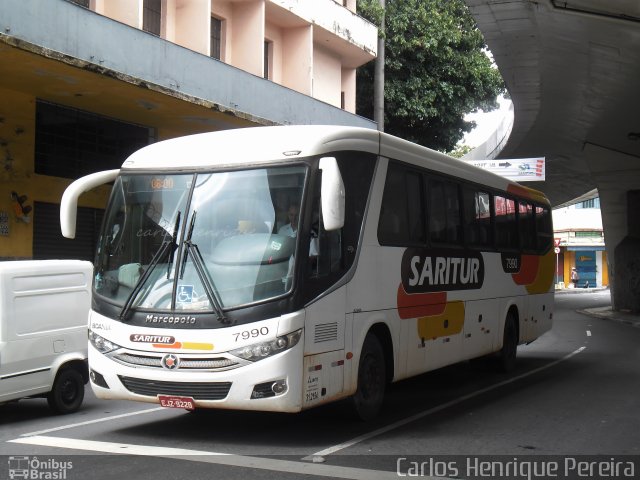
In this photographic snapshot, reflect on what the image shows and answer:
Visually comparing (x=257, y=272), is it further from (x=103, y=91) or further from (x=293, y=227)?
(x=103, y=91)

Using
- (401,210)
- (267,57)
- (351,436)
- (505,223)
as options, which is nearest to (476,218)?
(505,223)

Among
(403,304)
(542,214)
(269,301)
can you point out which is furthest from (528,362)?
(269,301)

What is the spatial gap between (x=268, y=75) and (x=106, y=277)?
1658cm

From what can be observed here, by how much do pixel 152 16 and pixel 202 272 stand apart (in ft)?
43.0

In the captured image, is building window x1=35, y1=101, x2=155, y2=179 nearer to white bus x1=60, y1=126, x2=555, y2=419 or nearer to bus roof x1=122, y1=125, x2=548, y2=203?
white bus x1=60, y1=126, x2=555, y2=419

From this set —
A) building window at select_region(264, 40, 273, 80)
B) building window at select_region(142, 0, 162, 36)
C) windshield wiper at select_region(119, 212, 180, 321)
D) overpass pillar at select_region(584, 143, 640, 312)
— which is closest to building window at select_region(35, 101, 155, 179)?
building window at select_region(142, 0, 162, 36)

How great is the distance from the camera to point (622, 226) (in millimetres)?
33938

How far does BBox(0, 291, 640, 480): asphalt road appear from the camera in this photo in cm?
677

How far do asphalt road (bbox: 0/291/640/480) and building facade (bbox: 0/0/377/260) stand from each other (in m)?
5.88

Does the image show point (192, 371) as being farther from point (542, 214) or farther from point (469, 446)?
point (542, 214)

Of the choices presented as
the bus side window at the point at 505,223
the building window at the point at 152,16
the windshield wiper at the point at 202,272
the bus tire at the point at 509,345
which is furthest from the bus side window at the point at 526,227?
the building window at the point at 152,16

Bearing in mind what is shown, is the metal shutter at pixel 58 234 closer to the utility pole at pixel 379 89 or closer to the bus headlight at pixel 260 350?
the utility pole at pixel 379 89

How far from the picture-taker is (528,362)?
15.7 m

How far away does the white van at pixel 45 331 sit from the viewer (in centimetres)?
902
